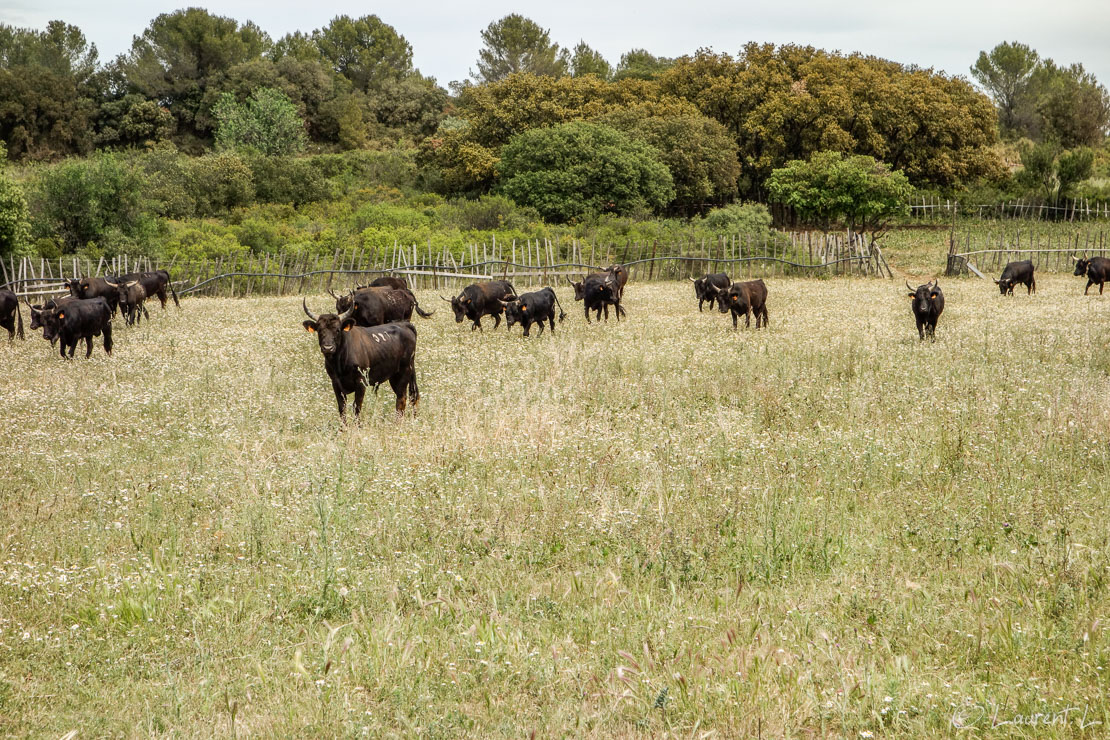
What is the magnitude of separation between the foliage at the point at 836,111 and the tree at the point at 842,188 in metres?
4.11

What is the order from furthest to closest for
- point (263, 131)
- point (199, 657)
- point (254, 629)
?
point (263, 131) < point (254, 629) < point (199, 657)

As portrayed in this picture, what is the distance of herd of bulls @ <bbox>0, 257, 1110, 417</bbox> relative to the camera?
11312 mm

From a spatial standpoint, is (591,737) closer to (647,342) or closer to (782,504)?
(782,504)

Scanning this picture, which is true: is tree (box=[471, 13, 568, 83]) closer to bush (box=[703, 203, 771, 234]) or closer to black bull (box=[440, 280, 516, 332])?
bush (box=[703, 203, 771, 234])

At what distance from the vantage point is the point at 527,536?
286 inches

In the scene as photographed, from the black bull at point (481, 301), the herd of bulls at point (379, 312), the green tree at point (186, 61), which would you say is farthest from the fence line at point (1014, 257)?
Result: the green tree at point (186, 61)

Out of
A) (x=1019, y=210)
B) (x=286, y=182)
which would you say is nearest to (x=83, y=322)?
(x=286, y=182)

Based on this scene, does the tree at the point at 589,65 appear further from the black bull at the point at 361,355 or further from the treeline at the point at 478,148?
the black bull at the point at 361,355

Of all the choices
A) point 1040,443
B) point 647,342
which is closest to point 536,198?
point 647,342

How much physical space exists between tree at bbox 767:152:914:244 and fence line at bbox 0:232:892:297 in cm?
820

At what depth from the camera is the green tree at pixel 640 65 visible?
76.8m

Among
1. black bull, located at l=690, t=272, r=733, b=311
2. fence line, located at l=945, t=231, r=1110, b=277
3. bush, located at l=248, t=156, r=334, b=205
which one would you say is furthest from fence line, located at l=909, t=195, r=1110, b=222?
bush, located at l=248, t=156, r=334, b=205

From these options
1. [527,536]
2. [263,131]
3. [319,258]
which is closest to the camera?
A: [527,536]

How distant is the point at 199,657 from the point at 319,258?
29.2 meters
